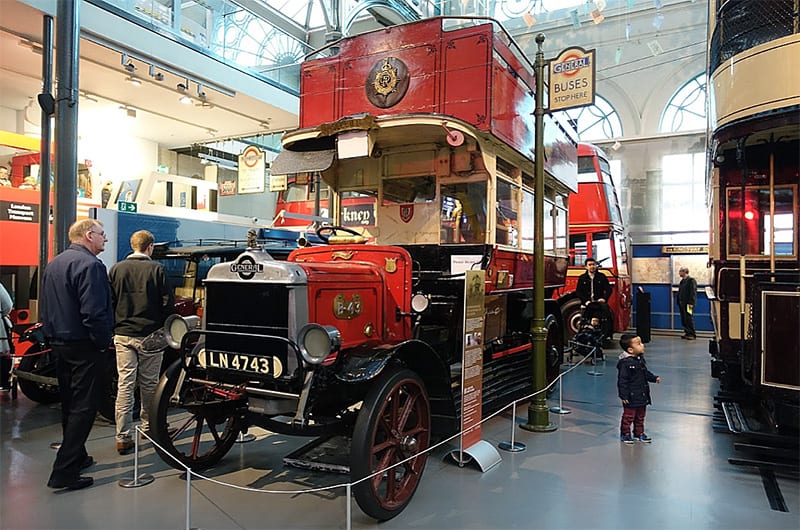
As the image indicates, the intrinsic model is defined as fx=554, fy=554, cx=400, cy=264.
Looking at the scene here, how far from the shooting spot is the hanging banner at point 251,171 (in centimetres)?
1040

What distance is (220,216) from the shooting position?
1077 cm

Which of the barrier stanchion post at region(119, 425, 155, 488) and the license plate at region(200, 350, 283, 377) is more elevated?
the license plate at region(200, 350, 283, 377)

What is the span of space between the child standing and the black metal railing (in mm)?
2986

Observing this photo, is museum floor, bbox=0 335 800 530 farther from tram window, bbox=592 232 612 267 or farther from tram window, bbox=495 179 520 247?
tram window, bbox=592 232 612 267

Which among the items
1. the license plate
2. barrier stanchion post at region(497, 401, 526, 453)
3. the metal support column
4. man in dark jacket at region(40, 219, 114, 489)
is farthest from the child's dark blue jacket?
the metal support column

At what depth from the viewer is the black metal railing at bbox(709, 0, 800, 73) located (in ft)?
16.6

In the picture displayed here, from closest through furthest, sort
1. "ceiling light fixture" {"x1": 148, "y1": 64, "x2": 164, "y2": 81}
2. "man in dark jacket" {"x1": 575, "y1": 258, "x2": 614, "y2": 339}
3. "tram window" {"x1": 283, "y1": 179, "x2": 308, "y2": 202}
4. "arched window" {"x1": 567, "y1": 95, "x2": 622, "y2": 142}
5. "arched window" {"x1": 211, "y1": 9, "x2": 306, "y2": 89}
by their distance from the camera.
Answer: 1. "ceiling light fixture" {"x1": 148, "y1": 64, "x2": 164, "y2": 81}
2. "man in dark jacket" {"x1": 575, "y1": 258, "x2": 614, "y2": 339}
3. "arched window" {"x1": 211, "y1": 9, "x2": 306, "y2": 89}
4. "tram window" {"x1": 283, "y1": 179, "x2": 308, "y2": 202}
5. "arched window" {"x1": 567, "y1": 95, "x2": 622, "y2": 142}

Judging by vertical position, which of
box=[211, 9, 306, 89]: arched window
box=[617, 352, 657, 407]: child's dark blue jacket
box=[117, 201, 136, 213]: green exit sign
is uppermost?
box=[211, 9, 306, 89]: arched window

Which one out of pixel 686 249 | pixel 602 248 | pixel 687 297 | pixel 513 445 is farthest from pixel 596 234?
pixel 513 445

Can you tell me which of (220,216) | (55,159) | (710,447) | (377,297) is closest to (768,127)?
(710,447)

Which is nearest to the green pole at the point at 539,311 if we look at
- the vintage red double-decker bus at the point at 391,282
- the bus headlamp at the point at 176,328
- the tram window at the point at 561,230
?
the vintage red double-decker bus at the point at 391,282

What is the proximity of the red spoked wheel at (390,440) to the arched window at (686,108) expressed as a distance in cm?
1433

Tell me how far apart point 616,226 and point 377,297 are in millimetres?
8557

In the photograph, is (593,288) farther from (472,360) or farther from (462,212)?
(472,360)
